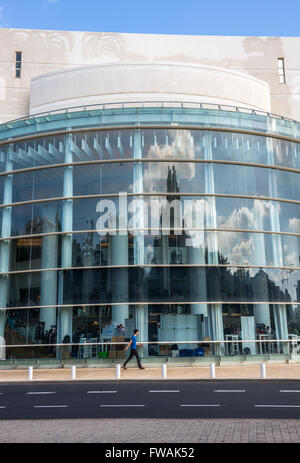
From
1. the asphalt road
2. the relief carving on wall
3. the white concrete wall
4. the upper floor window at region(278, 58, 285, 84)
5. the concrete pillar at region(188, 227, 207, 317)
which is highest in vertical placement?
the relief carving on wall

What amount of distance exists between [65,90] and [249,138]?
12813mm

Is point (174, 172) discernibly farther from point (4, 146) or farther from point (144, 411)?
point (144, 411)

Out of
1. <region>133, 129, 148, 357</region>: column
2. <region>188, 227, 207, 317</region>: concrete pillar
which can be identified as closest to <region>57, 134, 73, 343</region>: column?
<region>133, 129, 148, 357</region>: column

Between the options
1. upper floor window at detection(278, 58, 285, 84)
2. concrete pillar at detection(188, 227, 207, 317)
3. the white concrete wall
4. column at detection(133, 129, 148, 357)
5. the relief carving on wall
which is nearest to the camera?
column at detection(133, 129, 148, 357)

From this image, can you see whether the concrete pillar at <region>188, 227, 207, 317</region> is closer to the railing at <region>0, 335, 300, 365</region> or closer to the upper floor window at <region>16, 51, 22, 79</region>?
the railing at <region>0, 335, 300, 365</region>

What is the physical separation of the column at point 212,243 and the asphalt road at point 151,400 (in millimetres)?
7042

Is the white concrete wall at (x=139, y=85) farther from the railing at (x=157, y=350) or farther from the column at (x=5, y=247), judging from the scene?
the railing at (x=157, y=350)

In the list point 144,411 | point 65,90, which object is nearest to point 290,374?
point 144,411

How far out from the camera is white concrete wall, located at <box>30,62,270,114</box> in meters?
31.6

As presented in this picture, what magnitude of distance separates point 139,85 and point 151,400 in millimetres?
23167

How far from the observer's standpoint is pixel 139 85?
3170cm

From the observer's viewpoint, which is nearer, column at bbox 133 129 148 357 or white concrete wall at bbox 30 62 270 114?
column at bbox 133 129 148 357

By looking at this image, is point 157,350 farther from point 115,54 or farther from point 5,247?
point 115,54

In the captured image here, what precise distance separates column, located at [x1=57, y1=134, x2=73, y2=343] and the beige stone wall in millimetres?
14101
